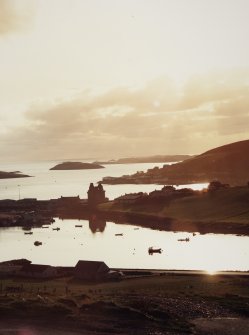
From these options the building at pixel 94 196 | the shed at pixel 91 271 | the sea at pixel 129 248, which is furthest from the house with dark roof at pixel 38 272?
the building at pixel 94 196

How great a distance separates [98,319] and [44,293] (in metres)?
12.5

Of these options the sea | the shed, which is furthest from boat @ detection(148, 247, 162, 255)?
the shed

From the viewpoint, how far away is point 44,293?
4691 centimetres

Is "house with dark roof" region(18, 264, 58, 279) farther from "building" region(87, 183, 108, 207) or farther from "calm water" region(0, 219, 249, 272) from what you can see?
"building" region(87, 183, 108, 207)

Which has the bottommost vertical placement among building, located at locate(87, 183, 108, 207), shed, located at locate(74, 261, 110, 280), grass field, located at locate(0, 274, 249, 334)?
grass field, located at locate(0, 274, 249, 334)

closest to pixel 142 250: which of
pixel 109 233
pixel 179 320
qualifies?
pixel 109 233

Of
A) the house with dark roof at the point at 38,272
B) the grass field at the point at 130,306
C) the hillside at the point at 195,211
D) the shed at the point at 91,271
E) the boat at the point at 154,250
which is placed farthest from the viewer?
the hillside at the point at 195,211

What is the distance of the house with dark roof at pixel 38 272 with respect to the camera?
200ft

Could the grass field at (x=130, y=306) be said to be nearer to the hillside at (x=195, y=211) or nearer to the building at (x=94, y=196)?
the hillside at (x=195, y=211)

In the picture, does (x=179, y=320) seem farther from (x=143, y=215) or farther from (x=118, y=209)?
(x=118, y=209)

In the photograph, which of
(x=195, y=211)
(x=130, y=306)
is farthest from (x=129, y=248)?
(x=130, y=306)

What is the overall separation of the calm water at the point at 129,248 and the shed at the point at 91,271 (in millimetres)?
12229

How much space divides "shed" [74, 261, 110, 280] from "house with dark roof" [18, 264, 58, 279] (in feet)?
9.82

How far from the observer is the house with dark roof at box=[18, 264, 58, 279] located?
6103cm
